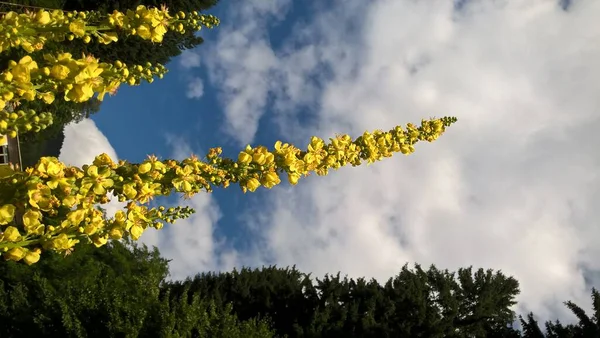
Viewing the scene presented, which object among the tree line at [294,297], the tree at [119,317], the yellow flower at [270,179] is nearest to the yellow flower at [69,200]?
the yellow flower at [270,179]

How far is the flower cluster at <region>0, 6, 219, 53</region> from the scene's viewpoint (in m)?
3.87

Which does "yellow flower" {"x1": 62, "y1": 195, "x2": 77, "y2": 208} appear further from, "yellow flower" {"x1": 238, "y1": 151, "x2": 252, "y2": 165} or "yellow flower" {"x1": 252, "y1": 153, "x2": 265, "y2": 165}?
"yellow flower" {"x1": 252, "y1": 153, "x2": 265, "y2": 165}

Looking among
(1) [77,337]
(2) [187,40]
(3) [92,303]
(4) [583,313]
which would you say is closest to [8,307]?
(3) [92,303]

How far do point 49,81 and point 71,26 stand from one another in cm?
56

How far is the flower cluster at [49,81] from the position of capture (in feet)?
11.4

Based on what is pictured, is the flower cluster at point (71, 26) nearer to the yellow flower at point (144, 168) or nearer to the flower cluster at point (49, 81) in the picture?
the flower cluster at point (49, 81)

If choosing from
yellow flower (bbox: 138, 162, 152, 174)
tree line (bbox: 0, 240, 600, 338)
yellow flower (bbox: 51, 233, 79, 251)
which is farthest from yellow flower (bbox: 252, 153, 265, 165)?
tree line (bbox: 0, 240, 600, 338)

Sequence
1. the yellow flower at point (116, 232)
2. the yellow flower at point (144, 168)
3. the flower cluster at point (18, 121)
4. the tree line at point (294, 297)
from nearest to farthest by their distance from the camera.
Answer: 1. the flower cluster at point (18, 121)
2. the yellow flower at point (116, 232)
3. the yellow flower at point (144, 168)
4. the tree line at point (294, 297)

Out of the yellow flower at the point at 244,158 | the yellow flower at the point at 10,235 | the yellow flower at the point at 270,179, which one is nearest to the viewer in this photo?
the yellow flower at the point at 10,235

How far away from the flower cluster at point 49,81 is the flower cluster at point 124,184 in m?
0.38

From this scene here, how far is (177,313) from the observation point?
45.6 ft

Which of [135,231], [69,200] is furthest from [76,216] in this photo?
[135,231]

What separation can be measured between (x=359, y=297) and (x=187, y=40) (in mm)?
16461

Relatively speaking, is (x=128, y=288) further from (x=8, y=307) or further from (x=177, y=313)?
(x=177, y=313)
